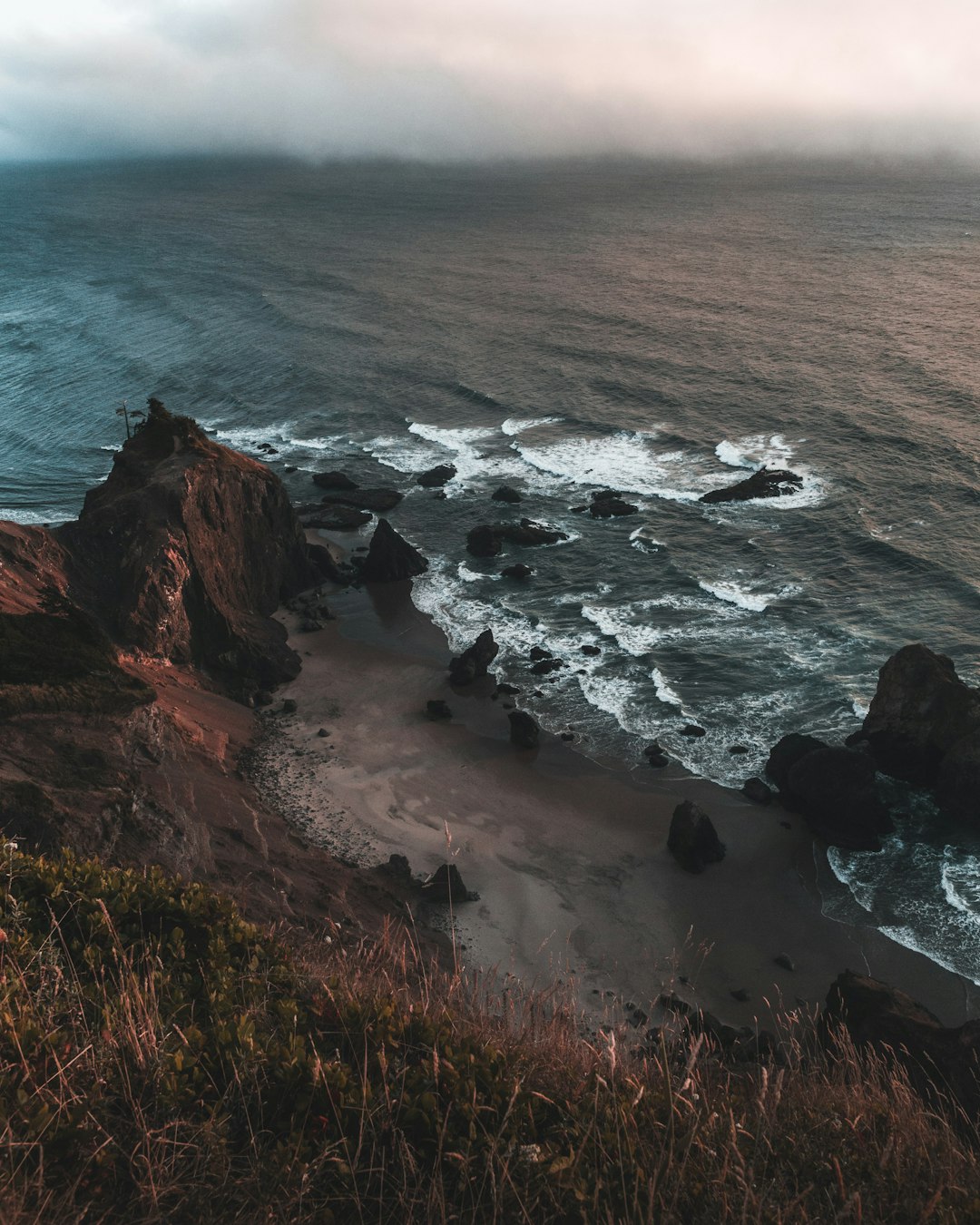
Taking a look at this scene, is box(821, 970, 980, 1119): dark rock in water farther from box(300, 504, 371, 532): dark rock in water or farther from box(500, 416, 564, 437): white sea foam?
box(500, 416, 564, 437): white sea foam

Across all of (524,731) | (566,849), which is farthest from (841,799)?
(524,731)

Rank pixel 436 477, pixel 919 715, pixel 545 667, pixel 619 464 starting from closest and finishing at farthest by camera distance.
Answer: pixel 919 715 → pixel 545 667 → pixel 436 477 → pixel 619 464

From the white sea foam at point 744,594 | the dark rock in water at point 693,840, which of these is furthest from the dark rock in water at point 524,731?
the white sea foam at point 744,594

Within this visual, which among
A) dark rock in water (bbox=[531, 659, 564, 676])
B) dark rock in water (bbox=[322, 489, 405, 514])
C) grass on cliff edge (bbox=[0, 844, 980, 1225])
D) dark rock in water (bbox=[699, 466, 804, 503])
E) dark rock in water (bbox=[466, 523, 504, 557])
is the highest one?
grass on cliff edge (bbox=[0, 844, 980, 1225])

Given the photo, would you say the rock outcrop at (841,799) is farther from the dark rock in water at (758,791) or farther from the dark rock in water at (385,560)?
the dark rock in water at (385,560)

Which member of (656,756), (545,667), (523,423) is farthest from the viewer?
(523,423)

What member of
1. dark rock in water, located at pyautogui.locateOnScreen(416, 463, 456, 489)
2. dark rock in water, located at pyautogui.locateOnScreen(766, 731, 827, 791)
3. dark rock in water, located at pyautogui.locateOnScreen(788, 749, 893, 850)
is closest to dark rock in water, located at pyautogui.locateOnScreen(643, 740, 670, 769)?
dark rock in water, located at pyautogui.locateOnScreen(766, 731, 827, 791)

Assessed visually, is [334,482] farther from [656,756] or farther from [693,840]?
[693,840]
